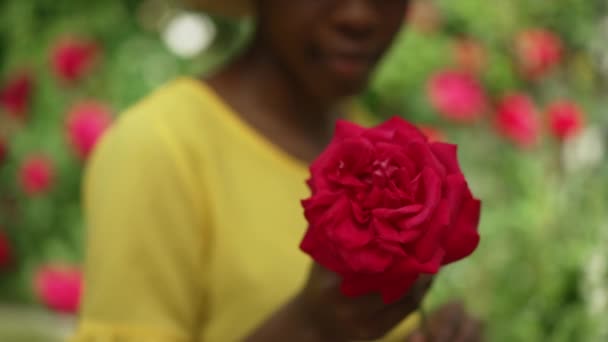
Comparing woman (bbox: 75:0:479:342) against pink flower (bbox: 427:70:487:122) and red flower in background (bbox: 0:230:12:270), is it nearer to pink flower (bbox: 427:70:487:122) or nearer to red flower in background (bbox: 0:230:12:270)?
pink flower (bbox: 427:70:487:122)

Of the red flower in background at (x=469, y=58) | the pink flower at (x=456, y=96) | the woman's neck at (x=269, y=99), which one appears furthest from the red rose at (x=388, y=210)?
the red flower in background at (x=469, y=58)

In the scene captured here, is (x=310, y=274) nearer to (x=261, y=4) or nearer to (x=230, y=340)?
(x=230, y=340)

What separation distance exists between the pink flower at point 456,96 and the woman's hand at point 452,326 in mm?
1663

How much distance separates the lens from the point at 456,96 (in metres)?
3.09

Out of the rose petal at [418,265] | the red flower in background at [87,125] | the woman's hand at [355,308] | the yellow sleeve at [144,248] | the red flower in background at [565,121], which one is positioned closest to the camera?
the rose petal at [418,265]

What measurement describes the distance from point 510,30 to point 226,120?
223 cm

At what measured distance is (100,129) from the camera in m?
3.10

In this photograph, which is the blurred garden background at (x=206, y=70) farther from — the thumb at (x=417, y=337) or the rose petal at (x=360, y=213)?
the rose petal at (x=360, y=213)

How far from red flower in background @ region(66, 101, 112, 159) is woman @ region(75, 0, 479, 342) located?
1.61m

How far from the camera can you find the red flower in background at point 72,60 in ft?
11.0

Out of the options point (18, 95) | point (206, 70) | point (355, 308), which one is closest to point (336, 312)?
point (355, 308)

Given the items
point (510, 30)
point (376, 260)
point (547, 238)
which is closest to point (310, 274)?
point (376, 260)

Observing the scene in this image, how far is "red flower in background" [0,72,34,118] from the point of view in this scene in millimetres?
3537

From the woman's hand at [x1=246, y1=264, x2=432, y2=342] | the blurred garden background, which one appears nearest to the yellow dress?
the woman's hand at [x1=246, y1=264, x2=432, y2=342]
